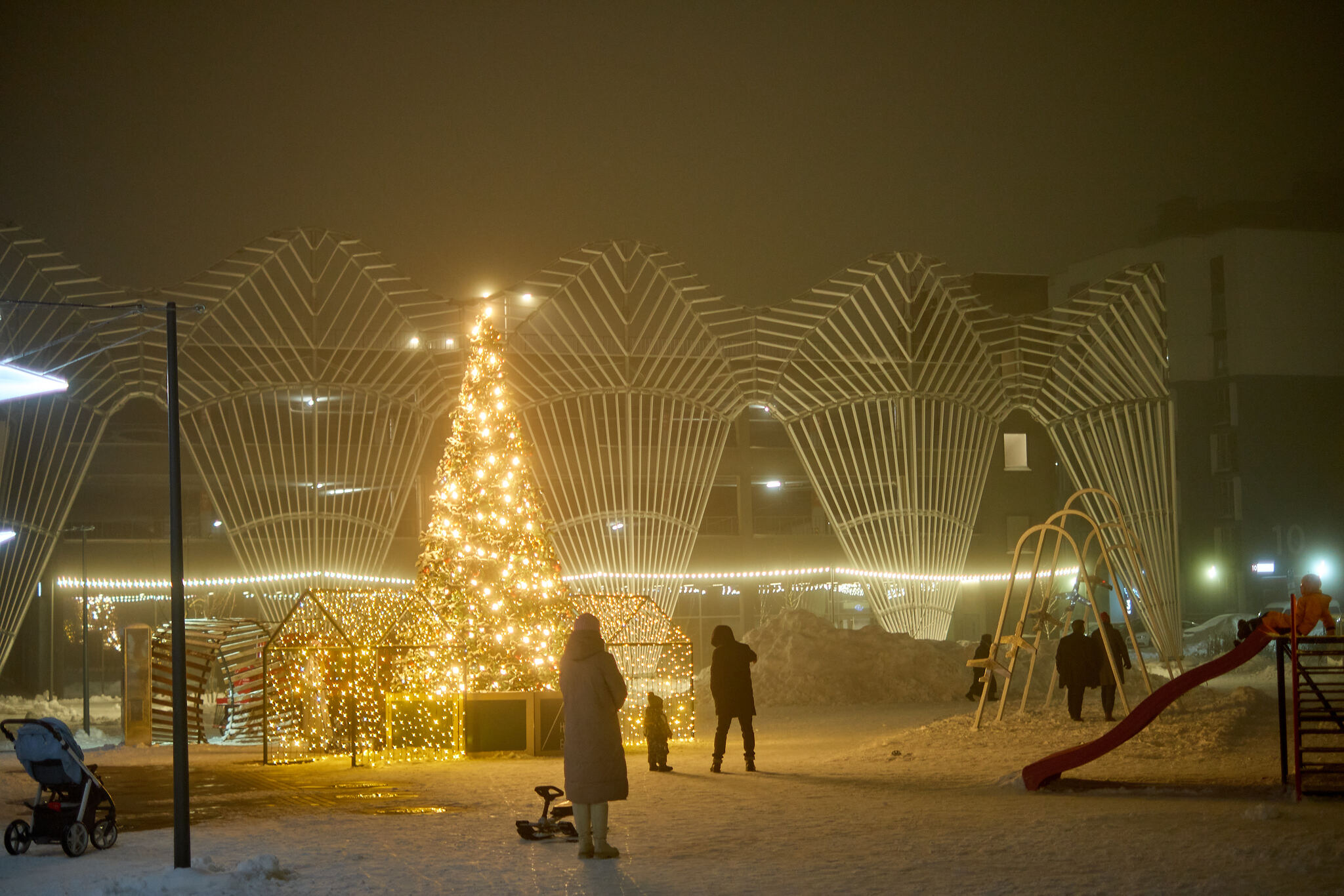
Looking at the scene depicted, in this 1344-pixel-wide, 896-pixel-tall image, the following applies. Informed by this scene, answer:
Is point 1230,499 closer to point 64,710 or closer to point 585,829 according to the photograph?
point 64,710

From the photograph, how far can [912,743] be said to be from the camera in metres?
15.9

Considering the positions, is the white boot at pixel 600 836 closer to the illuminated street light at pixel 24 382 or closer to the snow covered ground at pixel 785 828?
the snow covered ground at pixel 785 828

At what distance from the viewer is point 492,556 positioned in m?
17.1

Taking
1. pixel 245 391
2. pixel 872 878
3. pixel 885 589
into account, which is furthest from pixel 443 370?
pixel 872 878

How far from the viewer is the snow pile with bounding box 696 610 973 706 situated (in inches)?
1055

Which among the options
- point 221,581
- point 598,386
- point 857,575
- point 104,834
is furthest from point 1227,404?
point 104,834

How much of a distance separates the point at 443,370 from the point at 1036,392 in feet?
51.1

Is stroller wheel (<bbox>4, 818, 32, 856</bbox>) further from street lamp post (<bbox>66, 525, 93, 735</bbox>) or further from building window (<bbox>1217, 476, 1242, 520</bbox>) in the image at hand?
building window (<bbox>1217, 476, 1242, 520</bbox>)

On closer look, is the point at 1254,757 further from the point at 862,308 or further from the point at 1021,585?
the point at 1021,585

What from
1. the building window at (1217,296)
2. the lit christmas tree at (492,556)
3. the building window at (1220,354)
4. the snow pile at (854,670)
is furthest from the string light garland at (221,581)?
the building window at (1217,296)

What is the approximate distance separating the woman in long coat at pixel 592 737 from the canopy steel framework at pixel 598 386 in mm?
20332

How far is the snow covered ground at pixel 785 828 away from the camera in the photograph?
793 centimetres

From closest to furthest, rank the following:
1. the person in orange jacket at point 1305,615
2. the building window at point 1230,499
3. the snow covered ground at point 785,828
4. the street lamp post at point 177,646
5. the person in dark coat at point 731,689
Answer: the snow covered ground at point 785,828 → the street lamp post at point 177,646 → the person in orange jacket at point 1305,615 → the person in dark coat at point 731,689 → the building window at point 1230,499

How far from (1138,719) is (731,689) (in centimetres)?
411
